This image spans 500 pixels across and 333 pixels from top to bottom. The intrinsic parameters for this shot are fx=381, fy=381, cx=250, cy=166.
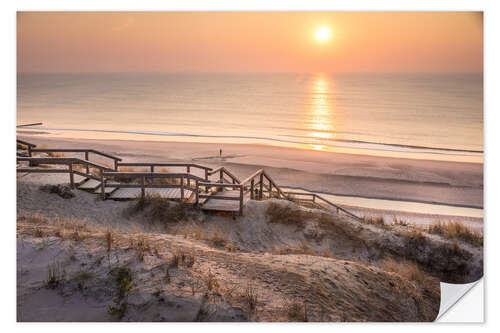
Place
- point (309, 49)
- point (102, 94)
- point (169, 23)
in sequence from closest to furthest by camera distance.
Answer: point (169, 23) < point (309, 49) < point (102, 94)

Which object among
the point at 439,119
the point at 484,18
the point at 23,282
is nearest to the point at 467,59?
the point at 484,18

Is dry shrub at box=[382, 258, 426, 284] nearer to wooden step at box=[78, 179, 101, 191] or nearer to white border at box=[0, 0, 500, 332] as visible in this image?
white border at box=[0, 0, 500, 332]

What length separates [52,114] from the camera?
2806cm

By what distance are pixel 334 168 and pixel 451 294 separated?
1527cm

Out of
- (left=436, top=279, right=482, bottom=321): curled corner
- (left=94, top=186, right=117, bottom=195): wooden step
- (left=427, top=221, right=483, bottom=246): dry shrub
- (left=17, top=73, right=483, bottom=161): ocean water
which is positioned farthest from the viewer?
(left=17, top=73, right=483, bottom=161): ocean water

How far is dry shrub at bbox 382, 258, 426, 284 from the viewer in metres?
6.72

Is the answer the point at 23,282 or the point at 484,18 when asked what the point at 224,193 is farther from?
the point at 484,18

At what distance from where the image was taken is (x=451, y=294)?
603cm

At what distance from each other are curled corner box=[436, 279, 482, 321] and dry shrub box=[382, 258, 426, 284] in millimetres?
492

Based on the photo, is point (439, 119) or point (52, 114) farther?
point (439, 119)

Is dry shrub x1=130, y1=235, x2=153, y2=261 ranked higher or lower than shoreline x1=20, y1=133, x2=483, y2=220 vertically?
lower

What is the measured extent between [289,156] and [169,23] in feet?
56.8

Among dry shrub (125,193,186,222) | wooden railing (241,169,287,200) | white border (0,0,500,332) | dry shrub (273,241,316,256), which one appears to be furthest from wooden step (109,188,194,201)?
white border (0,0,500,332)
